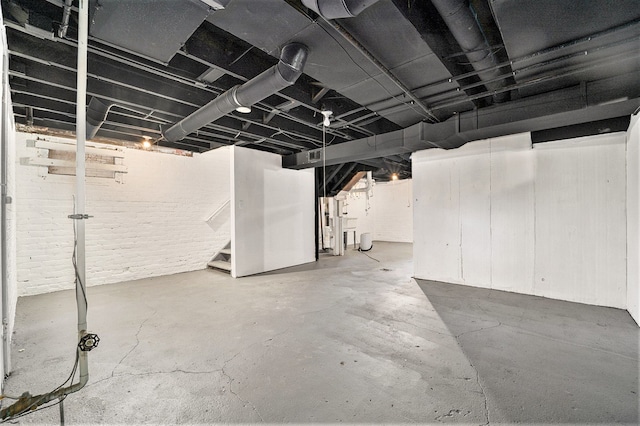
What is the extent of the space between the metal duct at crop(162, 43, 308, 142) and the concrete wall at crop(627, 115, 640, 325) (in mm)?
3203

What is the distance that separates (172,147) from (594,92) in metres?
5.92

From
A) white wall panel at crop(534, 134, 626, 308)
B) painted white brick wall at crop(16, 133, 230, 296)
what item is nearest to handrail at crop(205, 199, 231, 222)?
painted white brick wall at crop(16, 133, 230, 296)

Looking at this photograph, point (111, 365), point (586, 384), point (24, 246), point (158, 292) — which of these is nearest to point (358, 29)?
point (586, 384)

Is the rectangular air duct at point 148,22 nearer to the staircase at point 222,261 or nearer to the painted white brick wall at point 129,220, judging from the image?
the painted white brick wall at point 129,220

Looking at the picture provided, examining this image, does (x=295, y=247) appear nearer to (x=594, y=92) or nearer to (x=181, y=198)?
(x=181, y=198)

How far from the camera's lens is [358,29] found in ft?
5.97

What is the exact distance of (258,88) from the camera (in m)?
2.34

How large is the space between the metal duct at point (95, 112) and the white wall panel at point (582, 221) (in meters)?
5.22

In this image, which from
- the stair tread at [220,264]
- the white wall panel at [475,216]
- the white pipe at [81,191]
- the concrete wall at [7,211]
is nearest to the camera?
the white pipe at [81,191]

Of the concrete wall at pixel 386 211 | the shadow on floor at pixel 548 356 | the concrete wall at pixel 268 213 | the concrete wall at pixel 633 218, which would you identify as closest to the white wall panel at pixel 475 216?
the shadow on floor at pixel 548 356

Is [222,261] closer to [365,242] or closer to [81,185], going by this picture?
[365,242]

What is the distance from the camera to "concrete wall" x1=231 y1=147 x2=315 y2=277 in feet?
15.6

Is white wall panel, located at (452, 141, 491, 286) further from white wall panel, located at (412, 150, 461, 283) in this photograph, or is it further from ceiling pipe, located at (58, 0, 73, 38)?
ceiling pipe, located at (58, 0, 73, 38)

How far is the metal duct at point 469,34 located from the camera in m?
1.64
